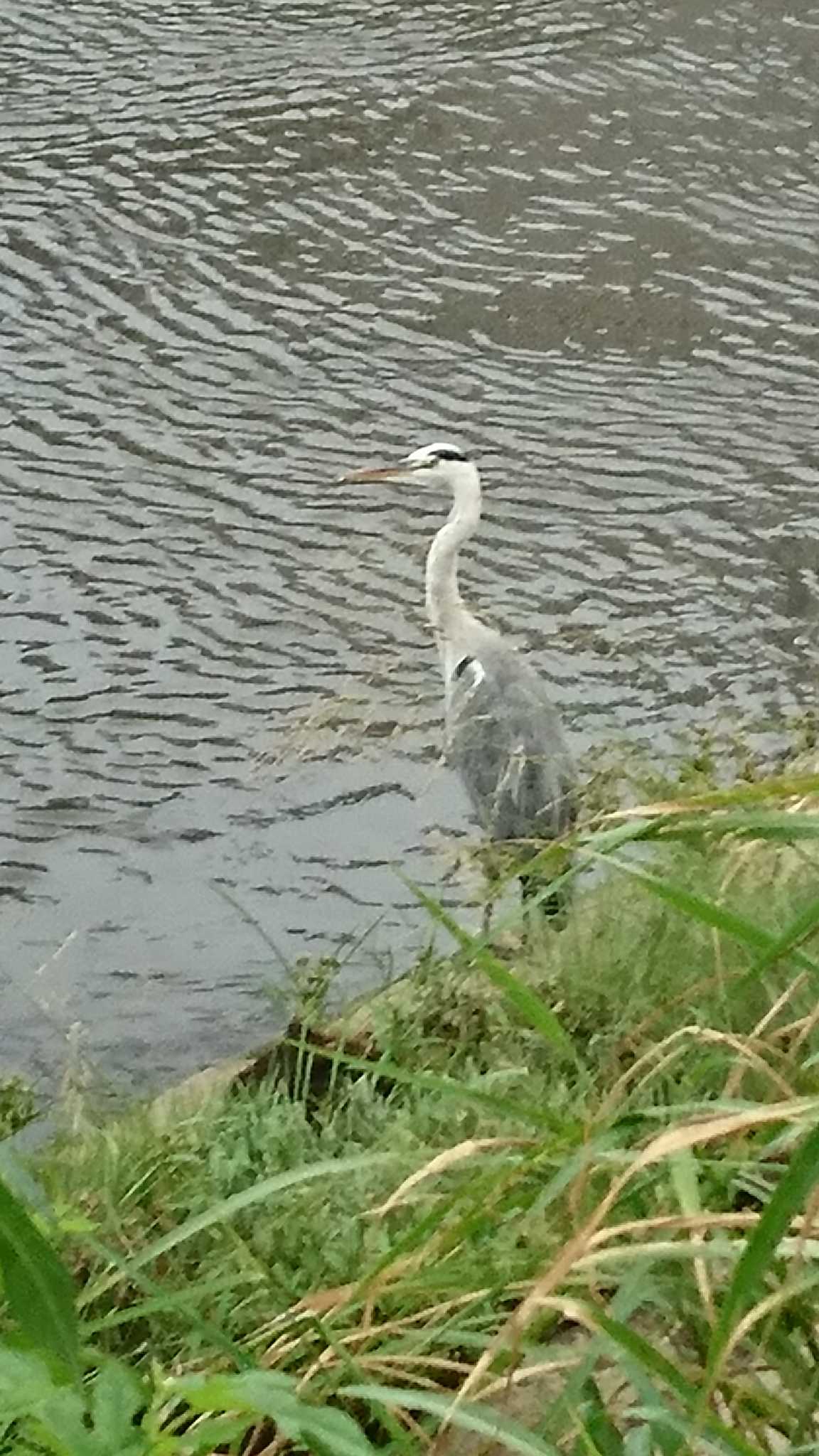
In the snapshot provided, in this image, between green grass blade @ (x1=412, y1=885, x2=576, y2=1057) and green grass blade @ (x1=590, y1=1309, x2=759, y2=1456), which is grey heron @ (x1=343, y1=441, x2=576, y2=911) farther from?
green grass blade @ (x1=590, y1=1309, x2=759, y2=1456)

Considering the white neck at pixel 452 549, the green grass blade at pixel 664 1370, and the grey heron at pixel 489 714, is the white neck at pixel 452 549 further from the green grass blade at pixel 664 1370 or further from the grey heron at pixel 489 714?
the green grass blade at pixel 664 1370

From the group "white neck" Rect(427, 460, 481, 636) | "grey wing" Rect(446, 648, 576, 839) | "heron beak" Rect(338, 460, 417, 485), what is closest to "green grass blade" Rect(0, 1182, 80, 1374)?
"grey wing" Rect(446, 648, 576, 839)

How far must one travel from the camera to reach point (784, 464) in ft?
22.8

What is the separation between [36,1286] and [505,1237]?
68 centimetres

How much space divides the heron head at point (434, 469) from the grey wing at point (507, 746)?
2.32 feet

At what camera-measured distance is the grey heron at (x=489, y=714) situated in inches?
188

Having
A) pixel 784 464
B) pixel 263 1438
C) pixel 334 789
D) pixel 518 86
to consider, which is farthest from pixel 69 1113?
pixel 518 86

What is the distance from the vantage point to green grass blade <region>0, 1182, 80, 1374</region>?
4.70 ft

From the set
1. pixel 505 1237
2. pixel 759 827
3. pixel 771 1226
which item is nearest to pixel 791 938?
pixel 759 827

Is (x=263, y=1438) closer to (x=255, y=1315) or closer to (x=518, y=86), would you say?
(x=255, y=1315)

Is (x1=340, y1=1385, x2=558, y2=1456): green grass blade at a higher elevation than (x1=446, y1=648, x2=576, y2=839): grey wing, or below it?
higher

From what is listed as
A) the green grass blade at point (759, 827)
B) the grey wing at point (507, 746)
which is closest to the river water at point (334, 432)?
the grey wing at point (507, 746)

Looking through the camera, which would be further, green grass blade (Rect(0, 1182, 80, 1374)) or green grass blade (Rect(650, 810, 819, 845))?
green grass blade (Rect(650, 810, 819, 845))

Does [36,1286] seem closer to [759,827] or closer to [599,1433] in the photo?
[599,1433]
